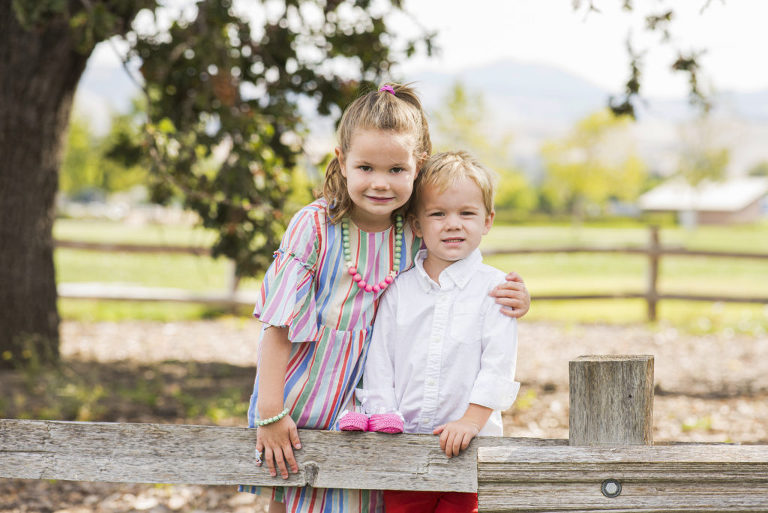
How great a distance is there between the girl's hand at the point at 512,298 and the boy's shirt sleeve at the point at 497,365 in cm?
2

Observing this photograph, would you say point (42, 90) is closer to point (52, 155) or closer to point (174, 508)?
point (52, 155)

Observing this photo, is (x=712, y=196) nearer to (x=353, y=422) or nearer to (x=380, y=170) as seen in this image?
(x=380, y=170)

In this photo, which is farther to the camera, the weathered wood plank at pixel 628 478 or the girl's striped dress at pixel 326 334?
the girl's striped dress at pixel 326 334

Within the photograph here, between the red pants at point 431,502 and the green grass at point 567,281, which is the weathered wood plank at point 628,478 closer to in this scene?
the red pants at point 431,502

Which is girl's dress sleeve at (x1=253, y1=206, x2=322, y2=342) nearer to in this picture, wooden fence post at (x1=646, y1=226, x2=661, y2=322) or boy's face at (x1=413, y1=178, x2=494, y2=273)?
boy's face at (x1=413, y1=178, x2=494, y2=273)

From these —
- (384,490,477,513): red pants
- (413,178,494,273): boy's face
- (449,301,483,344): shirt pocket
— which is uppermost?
(413,178,494,273): boy's face

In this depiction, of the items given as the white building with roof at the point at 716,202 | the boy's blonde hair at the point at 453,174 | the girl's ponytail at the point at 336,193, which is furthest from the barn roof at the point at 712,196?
the girl's ponytail at the point at 336,193

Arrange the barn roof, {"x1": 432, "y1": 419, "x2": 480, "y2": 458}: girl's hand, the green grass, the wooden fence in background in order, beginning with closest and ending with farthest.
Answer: {"x1": 432, "y1": 419, "x2": 480, "y2": 458}: girl's hand < the wooden fence in background < the green grass < the barn roof

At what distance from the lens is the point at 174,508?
3930 millimetres

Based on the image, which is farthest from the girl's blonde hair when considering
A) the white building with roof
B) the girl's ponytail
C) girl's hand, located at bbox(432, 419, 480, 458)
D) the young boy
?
the white building with roof

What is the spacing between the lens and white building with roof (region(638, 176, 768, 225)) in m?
77.2

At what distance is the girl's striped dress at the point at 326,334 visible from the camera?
1964mm

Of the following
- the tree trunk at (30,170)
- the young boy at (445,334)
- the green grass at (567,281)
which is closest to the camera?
the young boy at (445,334)

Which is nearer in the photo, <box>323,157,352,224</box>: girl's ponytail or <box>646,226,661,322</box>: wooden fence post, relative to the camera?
<box>323,157,352,224</box>: girl's ponytail
